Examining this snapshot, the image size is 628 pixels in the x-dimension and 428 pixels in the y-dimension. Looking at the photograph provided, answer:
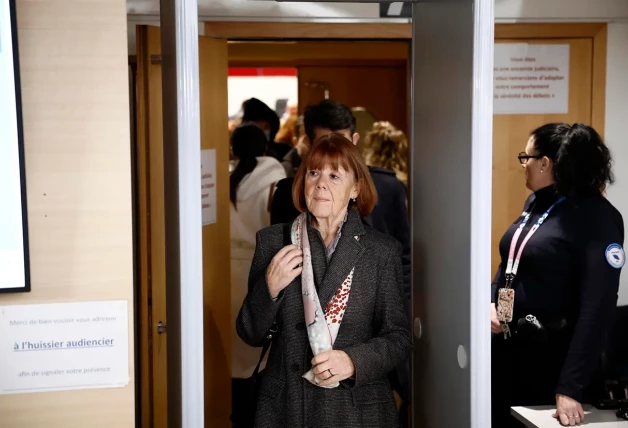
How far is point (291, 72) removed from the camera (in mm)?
8789

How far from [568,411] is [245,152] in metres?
2.29

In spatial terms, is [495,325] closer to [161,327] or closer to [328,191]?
[328,191]

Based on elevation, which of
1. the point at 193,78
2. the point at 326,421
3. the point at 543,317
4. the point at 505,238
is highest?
the point at 193,78

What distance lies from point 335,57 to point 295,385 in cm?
422

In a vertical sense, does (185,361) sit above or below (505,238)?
below

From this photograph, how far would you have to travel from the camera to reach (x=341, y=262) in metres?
2.44

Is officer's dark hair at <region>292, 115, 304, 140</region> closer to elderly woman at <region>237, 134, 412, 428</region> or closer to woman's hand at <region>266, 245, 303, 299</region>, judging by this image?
elderly woman at <region>237, 134, 412, 428</region>

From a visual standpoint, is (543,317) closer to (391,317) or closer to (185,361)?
(391,317)

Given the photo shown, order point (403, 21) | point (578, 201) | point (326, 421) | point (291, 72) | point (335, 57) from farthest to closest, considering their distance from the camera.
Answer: point (291, 72) < point (335, 57) < point (403, 21) < point (578, 201) < point (326, 421)

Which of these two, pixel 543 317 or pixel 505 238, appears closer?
pixel 543 317

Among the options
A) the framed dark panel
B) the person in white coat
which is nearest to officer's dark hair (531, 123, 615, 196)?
the person in white coat

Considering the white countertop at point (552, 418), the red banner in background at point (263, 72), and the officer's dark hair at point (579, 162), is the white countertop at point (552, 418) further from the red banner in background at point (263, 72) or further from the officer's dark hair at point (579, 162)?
the red banner in background at point (263, 72)

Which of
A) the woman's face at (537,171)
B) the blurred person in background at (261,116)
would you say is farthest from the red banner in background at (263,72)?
the woman's face at (537,171)

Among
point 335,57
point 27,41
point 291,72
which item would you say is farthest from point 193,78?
point 291,72
